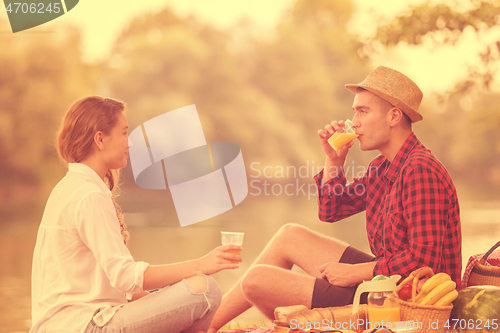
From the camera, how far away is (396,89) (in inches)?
81.7

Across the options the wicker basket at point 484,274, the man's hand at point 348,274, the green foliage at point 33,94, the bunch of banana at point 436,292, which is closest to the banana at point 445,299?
the bunch of banana at point 436,292

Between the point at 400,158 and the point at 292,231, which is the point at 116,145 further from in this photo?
the point at 400,158

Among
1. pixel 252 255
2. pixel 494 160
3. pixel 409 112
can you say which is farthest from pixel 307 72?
pixel 409 112

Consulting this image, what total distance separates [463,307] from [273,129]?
1260cm

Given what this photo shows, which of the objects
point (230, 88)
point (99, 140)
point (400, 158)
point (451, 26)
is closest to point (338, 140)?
point (400, 158)

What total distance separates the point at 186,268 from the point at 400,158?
1.01m

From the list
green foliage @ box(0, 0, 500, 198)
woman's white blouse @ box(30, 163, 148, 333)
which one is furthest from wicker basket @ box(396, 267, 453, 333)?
green foliage @ box(0, 0, 500, 198)

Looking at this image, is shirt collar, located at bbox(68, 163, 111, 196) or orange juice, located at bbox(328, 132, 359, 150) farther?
orange juice, located at bbox(328, 132, 359, 150)

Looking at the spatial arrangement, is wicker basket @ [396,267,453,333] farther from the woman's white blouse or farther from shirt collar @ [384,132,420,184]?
the woman's white blouse

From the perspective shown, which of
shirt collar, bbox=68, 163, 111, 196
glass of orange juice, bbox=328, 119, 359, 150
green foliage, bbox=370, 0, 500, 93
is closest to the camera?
shirt collar, bbox=68, 163, 111, 196

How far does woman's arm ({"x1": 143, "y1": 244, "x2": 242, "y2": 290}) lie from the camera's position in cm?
150

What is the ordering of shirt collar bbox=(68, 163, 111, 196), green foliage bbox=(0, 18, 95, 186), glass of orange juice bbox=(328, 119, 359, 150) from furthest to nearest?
green foliage bbox=(0, 18, 95, 186) < glass of orange juice bbox=(328, 119, 359, 150) < shirt collar bbox=(68, 163, 111, 196)

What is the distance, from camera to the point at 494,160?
13461 mm

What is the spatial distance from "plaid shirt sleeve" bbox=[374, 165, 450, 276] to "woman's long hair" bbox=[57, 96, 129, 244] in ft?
3.54
